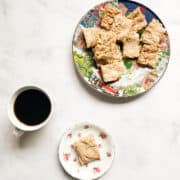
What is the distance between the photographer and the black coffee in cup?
3.92 feet

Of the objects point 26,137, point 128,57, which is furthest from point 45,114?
point 128,57

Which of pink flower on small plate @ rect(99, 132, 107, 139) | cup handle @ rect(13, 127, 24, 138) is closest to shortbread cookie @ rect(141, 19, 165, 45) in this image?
pink flower on small plate @ rect(99, 132, 107, 139)

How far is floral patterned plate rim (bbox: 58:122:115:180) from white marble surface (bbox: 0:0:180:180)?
0.08ft

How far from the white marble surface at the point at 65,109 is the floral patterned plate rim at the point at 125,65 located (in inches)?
1.2

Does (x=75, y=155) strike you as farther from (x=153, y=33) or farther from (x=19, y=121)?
(x=153, y=33)

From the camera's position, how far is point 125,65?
4.11ft

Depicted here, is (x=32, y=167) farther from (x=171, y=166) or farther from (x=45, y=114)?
(x=171, y=166)

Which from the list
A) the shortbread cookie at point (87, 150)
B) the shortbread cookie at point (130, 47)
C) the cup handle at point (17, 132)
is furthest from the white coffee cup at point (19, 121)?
the shortbread cookie at point (130, 47)

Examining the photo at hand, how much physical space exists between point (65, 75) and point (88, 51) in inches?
3.3

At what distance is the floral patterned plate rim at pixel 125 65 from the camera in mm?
1237

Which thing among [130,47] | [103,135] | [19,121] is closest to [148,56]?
[130,47]

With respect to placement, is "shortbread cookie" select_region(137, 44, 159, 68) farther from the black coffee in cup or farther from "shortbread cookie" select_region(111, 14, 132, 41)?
the black coffee in cup

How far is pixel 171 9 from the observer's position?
128 centimetres

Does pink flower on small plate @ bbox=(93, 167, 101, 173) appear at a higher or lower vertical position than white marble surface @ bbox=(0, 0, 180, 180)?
lower
